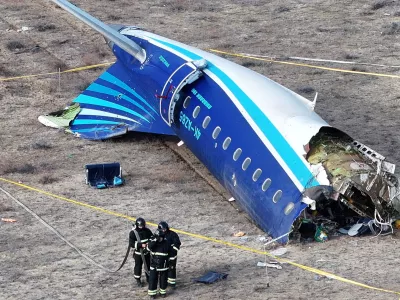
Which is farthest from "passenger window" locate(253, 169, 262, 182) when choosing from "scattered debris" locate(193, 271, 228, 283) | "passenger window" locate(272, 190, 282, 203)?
"scattered debris" locate(193, 271, 228, 283)

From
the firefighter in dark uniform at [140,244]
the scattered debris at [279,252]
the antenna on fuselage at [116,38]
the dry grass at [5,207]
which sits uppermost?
the antenna on fuselage at [116,38]

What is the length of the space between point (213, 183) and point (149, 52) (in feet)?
17.7

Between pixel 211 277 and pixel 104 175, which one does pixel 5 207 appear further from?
pixel 211 277

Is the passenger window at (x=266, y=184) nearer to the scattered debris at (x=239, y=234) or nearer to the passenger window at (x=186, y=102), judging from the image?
the scattered debris at (x=239, y=234)

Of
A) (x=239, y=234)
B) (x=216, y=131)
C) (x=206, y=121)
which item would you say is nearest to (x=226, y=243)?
(x=239, y=234)

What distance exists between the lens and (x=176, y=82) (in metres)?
32.2

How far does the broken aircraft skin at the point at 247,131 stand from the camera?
90.3 feet

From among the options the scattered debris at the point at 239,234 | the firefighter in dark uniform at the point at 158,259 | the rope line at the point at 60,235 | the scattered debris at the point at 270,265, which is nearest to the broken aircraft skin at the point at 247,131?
the scattered debris at the point at 239,234

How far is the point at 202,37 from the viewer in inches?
1844

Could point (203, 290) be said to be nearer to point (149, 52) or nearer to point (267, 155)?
point (267, 155)

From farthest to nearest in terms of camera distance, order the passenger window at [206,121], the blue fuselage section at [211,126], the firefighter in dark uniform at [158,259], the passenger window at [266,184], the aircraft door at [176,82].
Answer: the aircraft door at [176,82] < the passenger window at [206,121] < the passenger window at [266,184] < the blue fuselage section at [211,126] < the firefighter in dark uniform at [158,259]

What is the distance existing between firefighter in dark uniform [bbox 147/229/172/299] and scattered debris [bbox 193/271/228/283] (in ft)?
3.56

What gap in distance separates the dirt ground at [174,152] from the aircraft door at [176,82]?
222 centimetres

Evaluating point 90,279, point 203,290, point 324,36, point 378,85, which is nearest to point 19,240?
point 90,279
